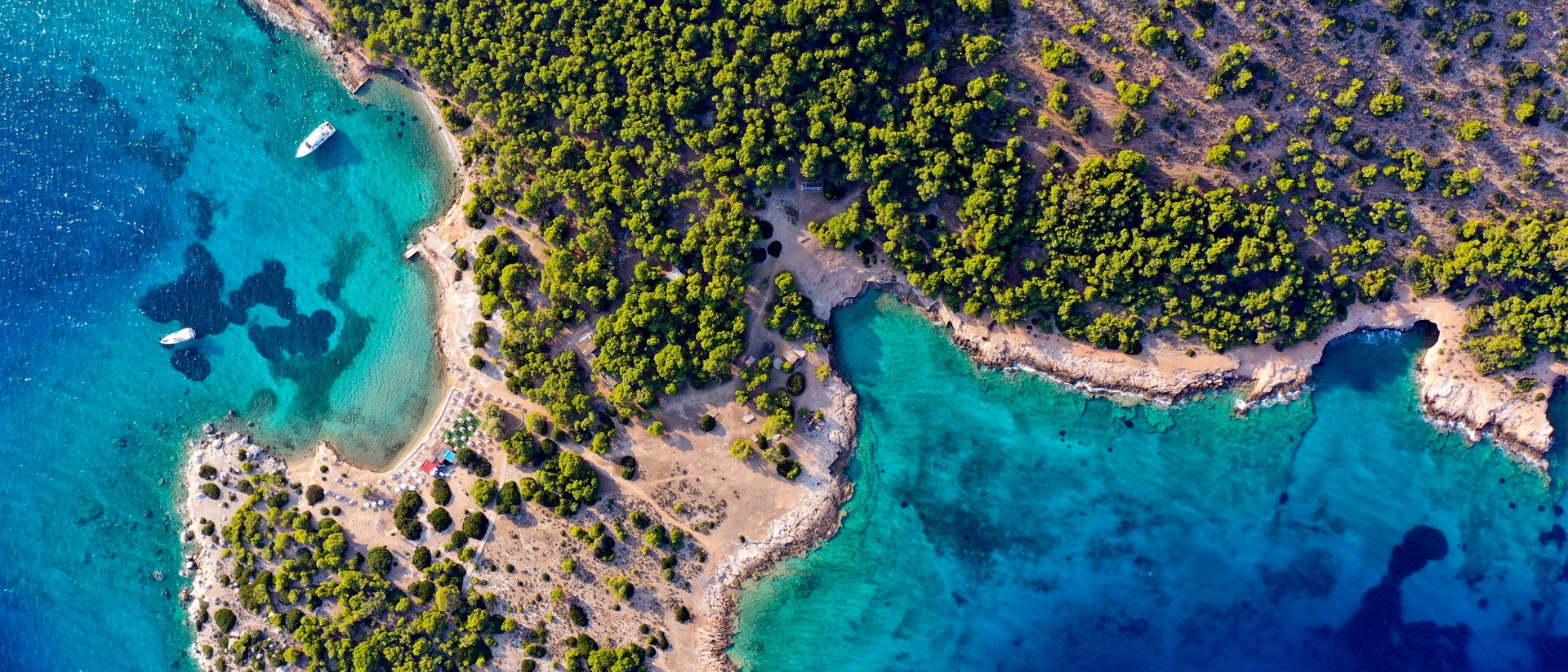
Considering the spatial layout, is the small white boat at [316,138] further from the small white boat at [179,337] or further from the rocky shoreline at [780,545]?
the rocky shoreline at [780,545]

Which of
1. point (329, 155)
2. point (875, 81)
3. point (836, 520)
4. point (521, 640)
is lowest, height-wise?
point (521, 640)

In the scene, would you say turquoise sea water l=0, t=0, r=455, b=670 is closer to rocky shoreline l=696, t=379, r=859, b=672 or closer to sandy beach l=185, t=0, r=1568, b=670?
sandy beach l=185, t=0, r=1568, b=670

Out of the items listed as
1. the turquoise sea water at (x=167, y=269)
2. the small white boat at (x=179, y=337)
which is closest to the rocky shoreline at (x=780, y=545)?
the turquoise sea water at (x=167, y=269)

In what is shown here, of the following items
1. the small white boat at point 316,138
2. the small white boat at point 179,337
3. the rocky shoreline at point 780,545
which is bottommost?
the rocky shoreline at point 780,545

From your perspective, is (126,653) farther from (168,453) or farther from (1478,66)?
(1478,66)

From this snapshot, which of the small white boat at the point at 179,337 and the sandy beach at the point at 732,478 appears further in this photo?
the small white boat at the point at 179,337

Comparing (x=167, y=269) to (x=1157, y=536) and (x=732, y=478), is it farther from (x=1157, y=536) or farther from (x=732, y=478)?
(x=1157, y=536)

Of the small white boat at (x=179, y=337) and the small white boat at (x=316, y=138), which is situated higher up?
the small white boat at (x=316, y=138)

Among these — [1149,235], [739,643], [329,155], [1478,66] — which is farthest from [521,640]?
[1478,66]
